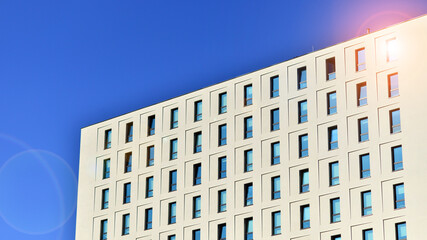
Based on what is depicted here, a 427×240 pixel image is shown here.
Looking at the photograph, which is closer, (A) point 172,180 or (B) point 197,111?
(A) point 172,180

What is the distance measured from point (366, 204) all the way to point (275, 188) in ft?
26.7

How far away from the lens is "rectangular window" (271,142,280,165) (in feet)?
266

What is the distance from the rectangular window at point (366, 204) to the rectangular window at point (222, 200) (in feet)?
40.2

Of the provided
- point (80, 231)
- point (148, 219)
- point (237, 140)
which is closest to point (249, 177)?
point (237, 140)

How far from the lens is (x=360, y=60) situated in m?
78.7

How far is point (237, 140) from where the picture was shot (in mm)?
84062

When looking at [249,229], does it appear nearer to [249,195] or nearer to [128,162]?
[249,195]

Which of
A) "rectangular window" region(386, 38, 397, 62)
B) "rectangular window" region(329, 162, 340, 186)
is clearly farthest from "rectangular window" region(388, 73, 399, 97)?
"rectangular window" region(329, 162, 340, 186)

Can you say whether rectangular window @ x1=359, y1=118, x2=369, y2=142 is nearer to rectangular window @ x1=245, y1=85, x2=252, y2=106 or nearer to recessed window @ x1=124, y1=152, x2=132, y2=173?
rectangular window @ x1=245, y1=85, x2=252, y2=106

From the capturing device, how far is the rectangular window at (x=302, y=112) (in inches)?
3172

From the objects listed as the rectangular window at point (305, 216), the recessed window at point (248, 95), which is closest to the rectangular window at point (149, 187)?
the recessed window at point (248, 95)

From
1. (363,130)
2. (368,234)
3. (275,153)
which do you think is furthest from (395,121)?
(275,153)

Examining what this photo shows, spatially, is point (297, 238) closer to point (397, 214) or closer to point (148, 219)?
point (397, 214)

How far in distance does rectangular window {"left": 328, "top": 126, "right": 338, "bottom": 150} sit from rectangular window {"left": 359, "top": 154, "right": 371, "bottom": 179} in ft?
8.31
